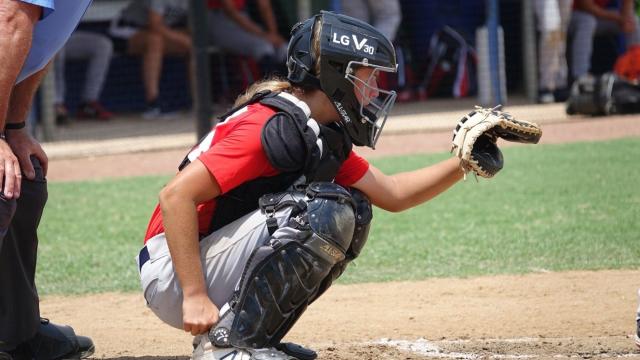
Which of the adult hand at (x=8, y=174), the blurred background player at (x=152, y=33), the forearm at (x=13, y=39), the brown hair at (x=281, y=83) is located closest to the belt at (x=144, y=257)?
the adult hand at (x=8, y=174)

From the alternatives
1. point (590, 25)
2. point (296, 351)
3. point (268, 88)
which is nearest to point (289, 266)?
point (296, 351)

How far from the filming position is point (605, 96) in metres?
11.3

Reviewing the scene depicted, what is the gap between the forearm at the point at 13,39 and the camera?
3.31m

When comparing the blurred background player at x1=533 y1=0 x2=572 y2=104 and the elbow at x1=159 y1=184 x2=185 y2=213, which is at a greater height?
the elbow at x1=159 y1=184 x2=185 y2=213

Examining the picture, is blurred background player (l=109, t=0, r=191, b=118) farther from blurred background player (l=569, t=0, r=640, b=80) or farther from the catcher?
the catcher

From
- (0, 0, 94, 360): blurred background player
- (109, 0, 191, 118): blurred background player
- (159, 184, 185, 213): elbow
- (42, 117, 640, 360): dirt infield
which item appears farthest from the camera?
(109, 0, 191, 118): blurred background player

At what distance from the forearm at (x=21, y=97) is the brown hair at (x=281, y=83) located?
783 millimetres

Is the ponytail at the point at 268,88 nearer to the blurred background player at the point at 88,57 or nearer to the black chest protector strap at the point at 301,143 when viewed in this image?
the black chest protector strap at the point at 301,143

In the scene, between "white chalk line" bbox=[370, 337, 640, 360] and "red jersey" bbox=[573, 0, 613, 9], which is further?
"red jersey" bbox=[573, 0, 613, 9]

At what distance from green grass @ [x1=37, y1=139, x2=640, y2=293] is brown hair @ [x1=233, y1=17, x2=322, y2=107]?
7.47 ft

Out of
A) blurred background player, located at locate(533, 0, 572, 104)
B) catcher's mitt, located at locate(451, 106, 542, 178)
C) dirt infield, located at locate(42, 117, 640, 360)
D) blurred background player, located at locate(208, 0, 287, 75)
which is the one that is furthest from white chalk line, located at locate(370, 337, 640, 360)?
blurred background player, located at locate(208, 0, 287, 75)

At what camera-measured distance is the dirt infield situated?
4.17m

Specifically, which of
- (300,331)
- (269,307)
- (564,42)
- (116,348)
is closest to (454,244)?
(300,331)

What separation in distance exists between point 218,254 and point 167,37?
10255 millimetres
